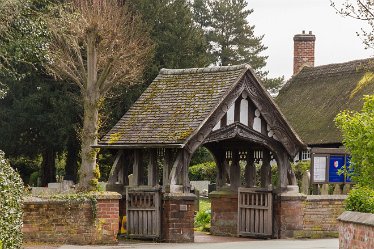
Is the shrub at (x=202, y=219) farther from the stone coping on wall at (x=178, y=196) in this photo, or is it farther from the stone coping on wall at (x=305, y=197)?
the stone coping on wall at (x=178, y=196)

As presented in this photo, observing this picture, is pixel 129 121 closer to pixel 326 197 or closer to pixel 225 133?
pixel 225 133

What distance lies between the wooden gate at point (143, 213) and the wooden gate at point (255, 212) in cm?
317

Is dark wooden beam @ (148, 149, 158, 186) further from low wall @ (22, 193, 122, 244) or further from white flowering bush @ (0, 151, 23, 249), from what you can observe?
white flowering bush @ (0, 151, 23, 249)

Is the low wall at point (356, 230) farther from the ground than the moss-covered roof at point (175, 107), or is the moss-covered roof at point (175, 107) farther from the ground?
the moss-covered roof at point (175, 107)

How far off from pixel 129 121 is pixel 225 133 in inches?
107

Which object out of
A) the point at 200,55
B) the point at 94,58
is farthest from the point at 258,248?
the point at 200,55

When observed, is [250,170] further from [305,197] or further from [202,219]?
[202,219]

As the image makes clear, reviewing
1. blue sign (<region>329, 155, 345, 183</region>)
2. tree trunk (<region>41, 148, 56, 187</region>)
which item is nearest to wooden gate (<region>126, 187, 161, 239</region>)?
blue sign (<region>329, 155, 345, 183</region>)

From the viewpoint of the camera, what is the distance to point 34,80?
47344 millimetres

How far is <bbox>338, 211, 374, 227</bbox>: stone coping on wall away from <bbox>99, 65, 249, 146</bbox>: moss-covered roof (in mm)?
6344

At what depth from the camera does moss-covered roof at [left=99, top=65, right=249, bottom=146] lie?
24109 millimetres

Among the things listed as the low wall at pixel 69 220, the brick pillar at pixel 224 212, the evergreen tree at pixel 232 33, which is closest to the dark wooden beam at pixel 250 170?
the brick pillar at pixel 224 212

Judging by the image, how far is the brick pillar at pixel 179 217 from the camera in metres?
23.8

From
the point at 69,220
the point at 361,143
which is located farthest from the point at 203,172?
the point at 361,143
